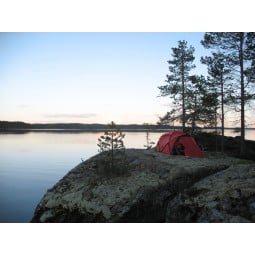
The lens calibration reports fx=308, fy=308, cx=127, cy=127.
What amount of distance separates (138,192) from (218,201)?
8.87 feet

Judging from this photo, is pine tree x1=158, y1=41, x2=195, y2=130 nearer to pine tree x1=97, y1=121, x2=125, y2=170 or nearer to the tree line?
the tree line

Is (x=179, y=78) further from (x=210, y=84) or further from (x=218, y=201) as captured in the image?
(x=218, y=201)

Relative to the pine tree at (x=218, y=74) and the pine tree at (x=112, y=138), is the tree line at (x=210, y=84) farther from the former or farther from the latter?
the pine tree at (x=112, y=138)

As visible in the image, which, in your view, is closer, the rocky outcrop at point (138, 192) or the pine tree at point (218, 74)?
the rocky outcrop at point (138, 192)

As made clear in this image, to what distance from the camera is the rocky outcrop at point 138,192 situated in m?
8.77

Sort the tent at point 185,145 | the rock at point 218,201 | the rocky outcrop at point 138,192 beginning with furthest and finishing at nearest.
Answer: the tent at point 185,145 < the rocky outcrop at point 138,192 < the rock at point 218,201

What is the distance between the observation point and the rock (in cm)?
761

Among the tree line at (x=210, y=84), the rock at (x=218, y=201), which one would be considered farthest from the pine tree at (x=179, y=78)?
the rock at (x=218, y=201)

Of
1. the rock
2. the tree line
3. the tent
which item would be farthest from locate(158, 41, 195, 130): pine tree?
the rock

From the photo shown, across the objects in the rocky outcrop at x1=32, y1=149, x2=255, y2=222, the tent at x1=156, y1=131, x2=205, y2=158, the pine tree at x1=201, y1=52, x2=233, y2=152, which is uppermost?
the pine tree at x1=201, y1=52, x2=233, y2=152

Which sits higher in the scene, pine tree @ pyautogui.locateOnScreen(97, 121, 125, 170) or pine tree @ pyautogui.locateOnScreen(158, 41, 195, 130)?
pine tree @ pyautogui.locateOnScreen(158, 41, 195, 130)

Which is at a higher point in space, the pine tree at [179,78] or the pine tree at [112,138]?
the pine tree at [179,78]

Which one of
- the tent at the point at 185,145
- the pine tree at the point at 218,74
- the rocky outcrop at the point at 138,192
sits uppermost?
the pine tree at the point at 218,74
